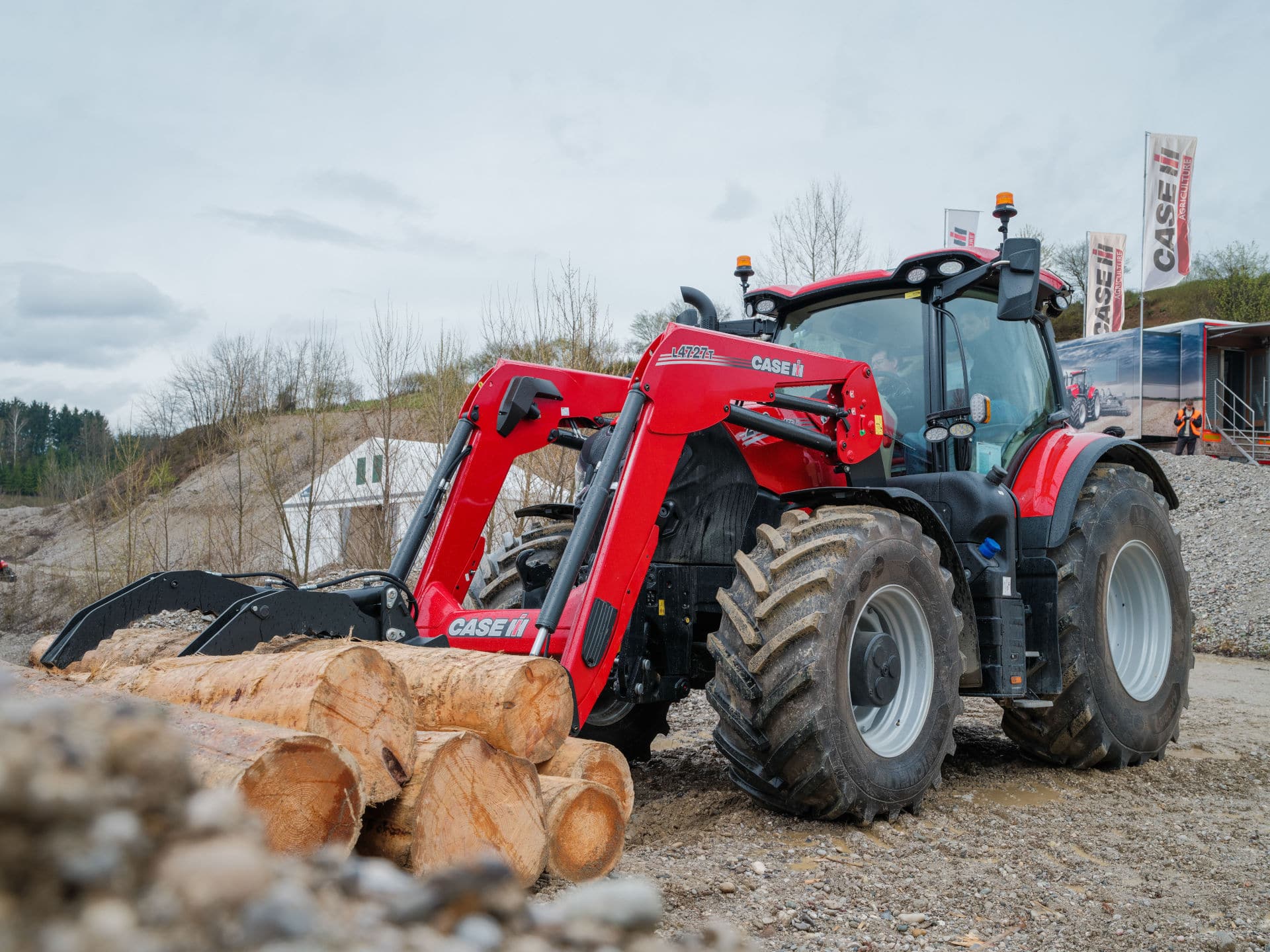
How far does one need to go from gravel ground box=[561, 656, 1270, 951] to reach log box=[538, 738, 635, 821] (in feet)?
0.81

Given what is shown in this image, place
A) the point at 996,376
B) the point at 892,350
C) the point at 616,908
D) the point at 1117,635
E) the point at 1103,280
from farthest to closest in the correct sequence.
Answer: the point at 1103,280 → the point at 1117,635 → the point at 996,376 → the point at 892,350 → the point at 616,908

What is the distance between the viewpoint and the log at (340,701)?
102 inches

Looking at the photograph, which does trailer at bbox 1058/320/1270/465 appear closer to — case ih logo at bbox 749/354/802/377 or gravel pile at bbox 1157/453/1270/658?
gravel pile at bbox 1157/453/1270/658

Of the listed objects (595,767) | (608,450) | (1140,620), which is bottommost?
(595,767)

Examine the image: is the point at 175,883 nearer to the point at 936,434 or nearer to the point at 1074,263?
the point at 936,434

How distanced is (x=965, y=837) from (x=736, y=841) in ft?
3.32

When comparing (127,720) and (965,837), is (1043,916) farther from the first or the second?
(127,720)

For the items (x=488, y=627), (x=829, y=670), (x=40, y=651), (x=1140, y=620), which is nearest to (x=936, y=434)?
(x=829, y=670)

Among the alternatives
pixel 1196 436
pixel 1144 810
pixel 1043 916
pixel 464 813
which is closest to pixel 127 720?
pixel 464 813

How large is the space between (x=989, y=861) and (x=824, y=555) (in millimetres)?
1311

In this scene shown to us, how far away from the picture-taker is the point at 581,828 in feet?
10.3

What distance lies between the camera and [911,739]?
447cm

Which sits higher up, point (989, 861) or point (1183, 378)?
point (1183, 378)

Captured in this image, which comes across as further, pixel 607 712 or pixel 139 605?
pixel 607 712
